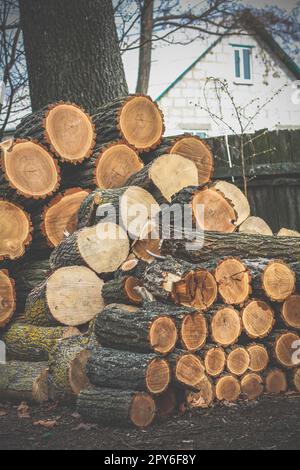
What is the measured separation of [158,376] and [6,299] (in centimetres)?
215

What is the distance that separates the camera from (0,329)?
6.29 m

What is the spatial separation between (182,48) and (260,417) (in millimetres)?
14495

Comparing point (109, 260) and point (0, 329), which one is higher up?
point (109, 260)

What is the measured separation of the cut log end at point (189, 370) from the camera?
465 centimetres


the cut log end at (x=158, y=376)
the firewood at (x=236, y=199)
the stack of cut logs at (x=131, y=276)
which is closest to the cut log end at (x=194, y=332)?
the stack of cut logs at (x=131, y=276)

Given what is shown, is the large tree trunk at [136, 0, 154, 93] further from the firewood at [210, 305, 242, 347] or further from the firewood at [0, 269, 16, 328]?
the firewood at [210, 305, 242, 347]

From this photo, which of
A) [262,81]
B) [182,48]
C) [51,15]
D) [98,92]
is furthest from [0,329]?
[262,81]

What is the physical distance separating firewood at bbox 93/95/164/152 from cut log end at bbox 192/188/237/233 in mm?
1295

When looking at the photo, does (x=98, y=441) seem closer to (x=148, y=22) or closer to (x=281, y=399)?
(x=281, y=399)

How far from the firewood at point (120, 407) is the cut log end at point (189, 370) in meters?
0.26

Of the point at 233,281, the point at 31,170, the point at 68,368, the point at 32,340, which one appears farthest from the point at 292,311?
the point at 31,170

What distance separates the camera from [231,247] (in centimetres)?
544

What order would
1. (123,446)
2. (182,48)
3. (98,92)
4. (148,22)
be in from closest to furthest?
(123,446)
(98,92)
(148,22)
(182,48)

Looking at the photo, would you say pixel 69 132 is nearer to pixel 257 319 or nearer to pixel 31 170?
pixel 31 170
